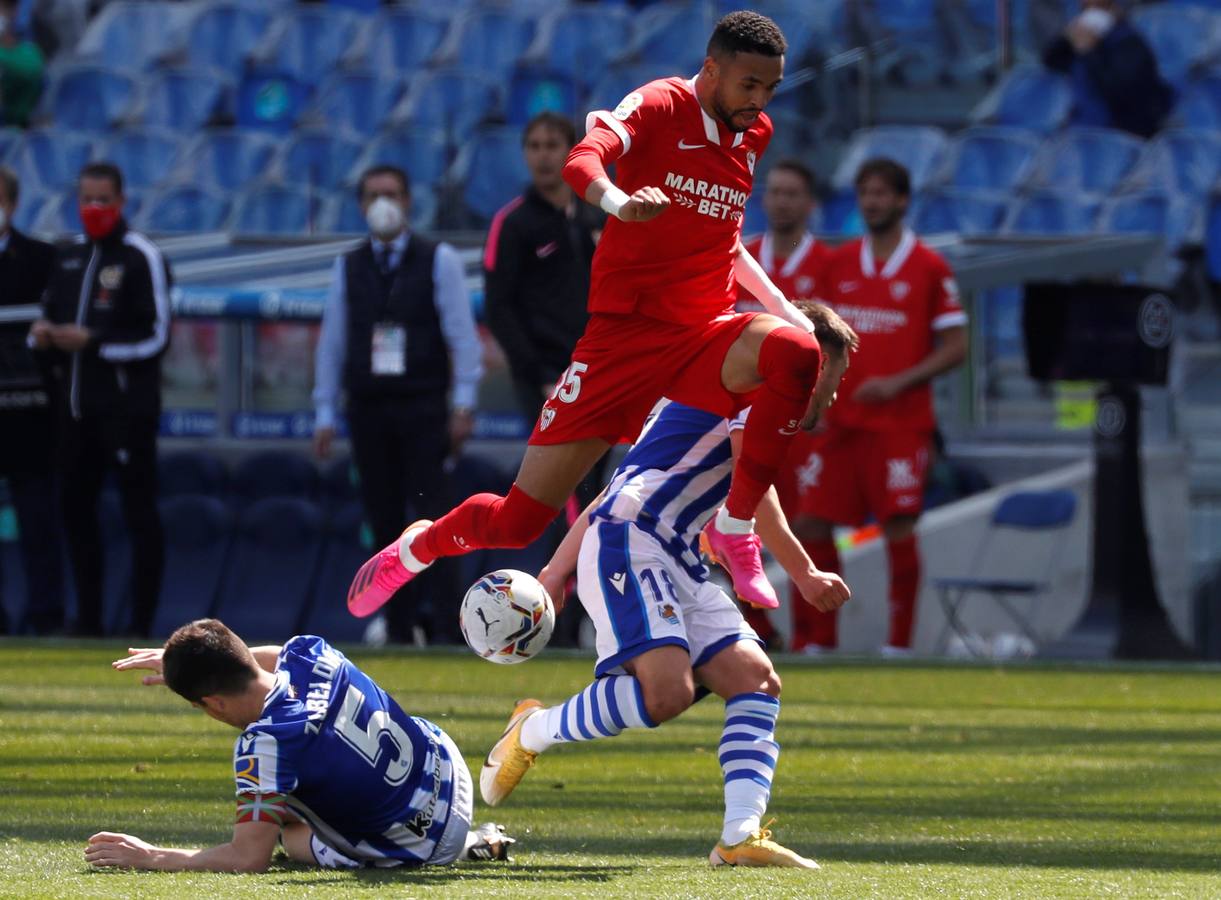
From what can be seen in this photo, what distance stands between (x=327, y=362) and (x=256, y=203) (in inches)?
278

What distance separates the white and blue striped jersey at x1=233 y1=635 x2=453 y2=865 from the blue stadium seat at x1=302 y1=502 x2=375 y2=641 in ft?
23.7

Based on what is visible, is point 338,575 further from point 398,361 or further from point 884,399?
point 884,399

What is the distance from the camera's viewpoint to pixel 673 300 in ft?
19.9

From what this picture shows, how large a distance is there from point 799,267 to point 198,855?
672 centimetres

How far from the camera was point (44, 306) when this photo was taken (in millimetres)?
11344

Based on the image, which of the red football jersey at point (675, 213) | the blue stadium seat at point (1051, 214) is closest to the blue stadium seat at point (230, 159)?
the blue stadium seat at point (1051, 214)

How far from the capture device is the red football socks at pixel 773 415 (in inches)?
220

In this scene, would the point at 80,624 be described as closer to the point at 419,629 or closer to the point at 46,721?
the point at 419,629

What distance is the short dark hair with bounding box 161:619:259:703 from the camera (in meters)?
4.75

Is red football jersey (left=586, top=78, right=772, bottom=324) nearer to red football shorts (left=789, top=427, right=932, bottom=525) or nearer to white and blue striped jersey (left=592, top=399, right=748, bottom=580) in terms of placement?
white and blue striped jersey (left=592, top=399, right=748, bottom=580)

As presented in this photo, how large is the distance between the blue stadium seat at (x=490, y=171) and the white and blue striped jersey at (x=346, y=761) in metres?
11.1

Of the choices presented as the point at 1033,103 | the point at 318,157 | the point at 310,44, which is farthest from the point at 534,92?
the point at 1033,103

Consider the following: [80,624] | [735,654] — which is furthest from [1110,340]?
[735,654]

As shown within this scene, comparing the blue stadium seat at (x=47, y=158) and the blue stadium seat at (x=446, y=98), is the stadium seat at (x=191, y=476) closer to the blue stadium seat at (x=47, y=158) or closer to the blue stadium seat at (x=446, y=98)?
the blue stadium seat at (x=446, y=98)
